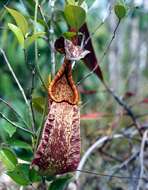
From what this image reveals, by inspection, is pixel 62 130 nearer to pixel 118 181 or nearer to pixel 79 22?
pixel 79 22

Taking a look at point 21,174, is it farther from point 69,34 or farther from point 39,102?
point 69,34

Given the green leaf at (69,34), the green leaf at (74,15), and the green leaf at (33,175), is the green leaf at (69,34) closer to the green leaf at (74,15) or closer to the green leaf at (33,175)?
the green leaf at (74,15)

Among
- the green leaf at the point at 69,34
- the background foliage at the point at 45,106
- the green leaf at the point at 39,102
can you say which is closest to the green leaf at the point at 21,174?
the background foliage at the point at 45,106

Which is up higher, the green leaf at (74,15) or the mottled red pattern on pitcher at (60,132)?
the green leaf at (74,15)

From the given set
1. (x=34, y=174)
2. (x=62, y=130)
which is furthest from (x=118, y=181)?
(x=62, y=130)

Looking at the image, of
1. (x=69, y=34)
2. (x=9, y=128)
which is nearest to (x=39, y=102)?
(x=9, y=128)
